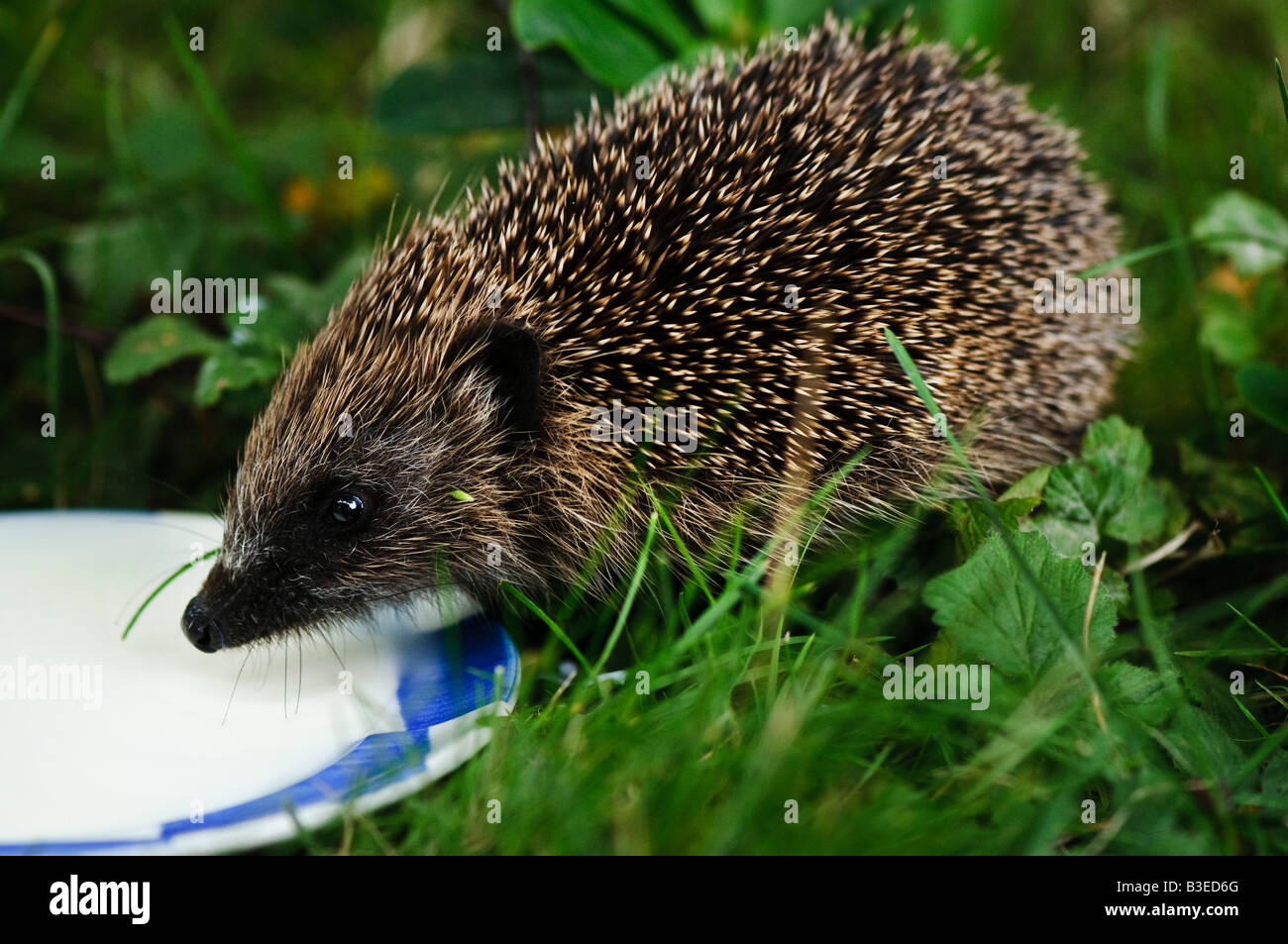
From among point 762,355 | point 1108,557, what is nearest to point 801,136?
point 762,355

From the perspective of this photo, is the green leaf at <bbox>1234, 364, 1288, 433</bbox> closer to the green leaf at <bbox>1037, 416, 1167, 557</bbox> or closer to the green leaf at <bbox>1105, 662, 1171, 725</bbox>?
the green leaf at <bbox>1037, 416, 1167, 557</bbox>

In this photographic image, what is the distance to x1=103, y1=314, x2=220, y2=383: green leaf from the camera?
4016 millimetres

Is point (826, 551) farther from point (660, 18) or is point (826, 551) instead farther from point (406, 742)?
point (660, 18)

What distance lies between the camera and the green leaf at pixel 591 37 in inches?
162

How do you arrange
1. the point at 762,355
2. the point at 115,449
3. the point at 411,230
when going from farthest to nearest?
the point at 115,449 → the point at 411,230 → the point at 762,355

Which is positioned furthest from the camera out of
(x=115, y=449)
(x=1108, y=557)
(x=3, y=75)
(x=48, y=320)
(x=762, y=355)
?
(x=3, y=75)

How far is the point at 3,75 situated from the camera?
6012 millimetres

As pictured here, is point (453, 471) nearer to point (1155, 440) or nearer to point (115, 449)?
point (115, 449)

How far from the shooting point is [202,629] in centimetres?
318

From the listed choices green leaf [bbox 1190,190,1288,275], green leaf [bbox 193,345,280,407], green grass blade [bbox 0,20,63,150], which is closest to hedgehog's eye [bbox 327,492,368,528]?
green leaf [bbox 193,345,280,407]

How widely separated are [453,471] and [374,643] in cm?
60

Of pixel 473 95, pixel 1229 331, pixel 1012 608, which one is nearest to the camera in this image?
pixel 1012 608

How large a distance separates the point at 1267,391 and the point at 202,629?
3.53 meters

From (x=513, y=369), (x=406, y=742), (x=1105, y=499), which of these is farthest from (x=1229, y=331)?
(x=406, y=742)
